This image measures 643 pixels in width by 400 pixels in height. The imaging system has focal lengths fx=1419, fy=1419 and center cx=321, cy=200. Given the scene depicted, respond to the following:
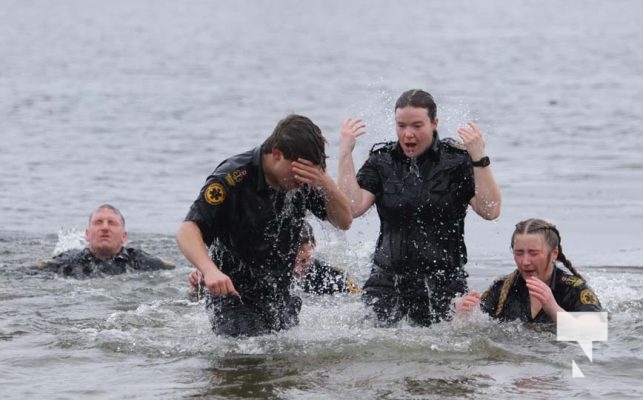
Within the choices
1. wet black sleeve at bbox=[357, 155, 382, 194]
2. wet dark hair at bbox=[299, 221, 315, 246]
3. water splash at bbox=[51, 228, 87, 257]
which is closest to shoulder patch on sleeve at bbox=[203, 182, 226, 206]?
wet dark hair at bbox=[299, 221, 315, 246]

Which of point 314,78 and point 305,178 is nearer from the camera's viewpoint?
point 305,178

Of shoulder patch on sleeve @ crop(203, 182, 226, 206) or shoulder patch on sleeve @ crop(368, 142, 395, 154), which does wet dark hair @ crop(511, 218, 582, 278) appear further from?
shoulder patch on sleeve @ crop(203, 182, 226, 206)

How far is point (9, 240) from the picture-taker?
17094mm

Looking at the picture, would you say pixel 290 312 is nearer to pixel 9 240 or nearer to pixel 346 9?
pixel 9 240

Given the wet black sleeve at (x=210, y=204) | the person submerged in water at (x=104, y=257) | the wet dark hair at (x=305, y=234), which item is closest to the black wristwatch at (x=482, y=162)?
the wet dark hair at (x=305, y=234)

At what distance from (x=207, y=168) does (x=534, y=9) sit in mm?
96334

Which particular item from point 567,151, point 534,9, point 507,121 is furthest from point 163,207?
point 534,9

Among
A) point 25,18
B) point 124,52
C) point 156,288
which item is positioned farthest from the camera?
point 25,18

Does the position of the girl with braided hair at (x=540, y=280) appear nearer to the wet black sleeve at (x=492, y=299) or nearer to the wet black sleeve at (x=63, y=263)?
the wet black sleeve at (x=492, y=299)

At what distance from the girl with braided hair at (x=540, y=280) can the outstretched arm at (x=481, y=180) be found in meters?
0.77

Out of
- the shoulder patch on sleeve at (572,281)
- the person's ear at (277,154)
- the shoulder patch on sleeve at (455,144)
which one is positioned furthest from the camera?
the shoulder patch on sleeve at (572,281)

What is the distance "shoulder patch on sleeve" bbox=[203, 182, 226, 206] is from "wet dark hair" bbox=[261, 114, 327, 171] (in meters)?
0.52

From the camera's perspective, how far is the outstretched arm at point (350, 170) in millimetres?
9555

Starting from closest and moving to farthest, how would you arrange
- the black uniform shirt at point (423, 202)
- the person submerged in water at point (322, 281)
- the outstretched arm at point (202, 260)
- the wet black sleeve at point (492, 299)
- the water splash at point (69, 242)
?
the outstretched arm at point (202, 260) → the black uniform shirt at point (423, 202) → the wet black sleeve at point (492, 299) → the person submerged in water at point (322, 281) → the water splash at point (69, 242)
